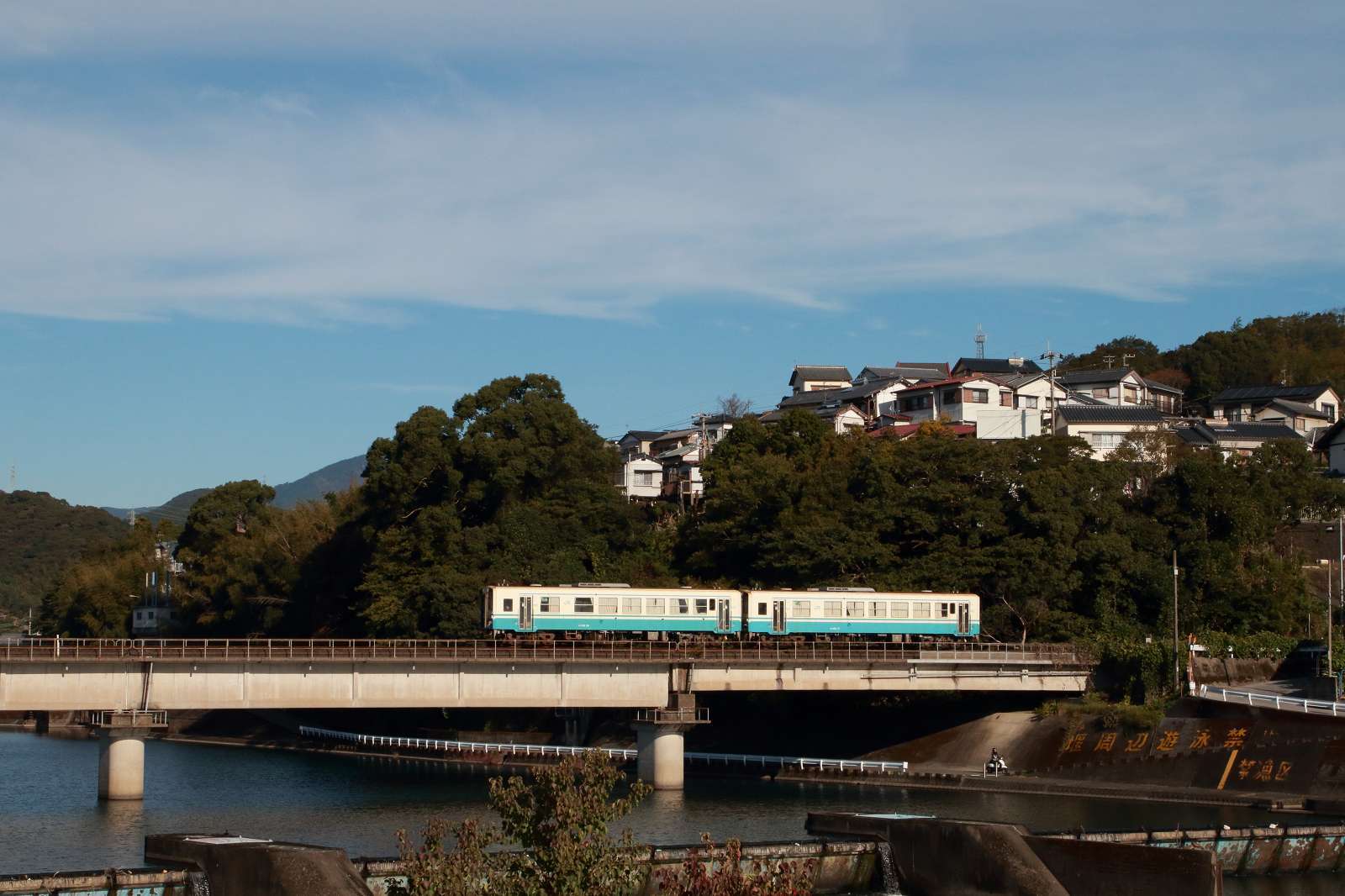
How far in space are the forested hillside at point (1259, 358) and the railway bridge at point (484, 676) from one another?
246 ft

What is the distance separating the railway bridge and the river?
3.17 meters

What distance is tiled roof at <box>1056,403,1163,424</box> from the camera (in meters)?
99.1

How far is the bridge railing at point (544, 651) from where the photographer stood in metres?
50.9

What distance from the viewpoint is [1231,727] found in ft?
171

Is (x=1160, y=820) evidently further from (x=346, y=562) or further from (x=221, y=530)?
(x=221, y=530)

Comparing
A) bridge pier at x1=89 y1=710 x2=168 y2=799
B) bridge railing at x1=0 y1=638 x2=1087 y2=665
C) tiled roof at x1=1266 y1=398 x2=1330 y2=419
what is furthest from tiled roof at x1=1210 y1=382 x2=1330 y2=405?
bridge pier at x1=89 y1=710 x2=168 y2=799

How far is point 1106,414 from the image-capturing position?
328 feet

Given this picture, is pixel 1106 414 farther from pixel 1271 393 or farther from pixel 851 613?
pixel 851 613

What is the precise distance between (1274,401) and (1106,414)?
20927 mm

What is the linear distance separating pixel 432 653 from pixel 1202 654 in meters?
31.5

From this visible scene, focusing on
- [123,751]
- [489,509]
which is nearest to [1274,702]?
[123,751]

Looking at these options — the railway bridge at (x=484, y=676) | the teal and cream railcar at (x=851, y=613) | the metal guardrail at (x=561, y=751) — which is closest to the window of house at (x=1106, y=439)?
the teal and cream railcar at (x=851, y=613)

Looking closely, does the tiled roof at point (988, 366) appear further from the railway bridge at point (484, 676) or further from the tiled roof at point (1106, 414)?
the railway bridge at point (484, 676)

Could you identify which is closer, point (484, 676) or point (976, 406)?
point (484, 676)
